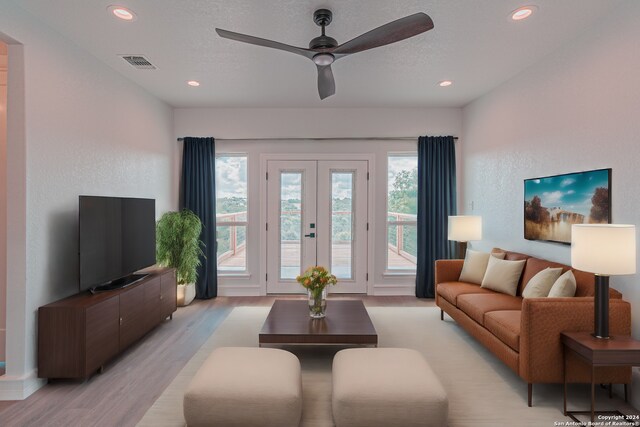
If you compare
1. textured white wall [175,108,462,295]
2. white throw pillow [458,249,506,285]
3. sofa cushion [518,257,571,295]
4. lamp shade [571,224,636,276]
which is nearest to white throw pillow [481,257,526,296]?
sofa cushion [518,257,571,295]

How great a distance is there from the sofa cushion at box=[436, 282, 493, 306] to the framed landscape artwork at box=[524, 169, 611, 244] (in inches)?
31.1

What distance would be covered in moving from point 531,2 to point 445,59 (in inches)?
41.2

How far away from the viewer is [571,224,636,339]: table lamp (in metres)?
2.17

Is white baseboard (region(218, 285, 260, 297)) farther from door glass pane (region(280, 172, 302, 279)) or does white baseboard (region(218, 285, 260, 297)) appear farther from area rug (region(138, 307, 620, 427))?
area rug (region(138, 307, 620, 427))

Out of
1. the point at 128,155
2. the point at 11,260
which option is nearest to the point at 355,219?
the point at 128,155

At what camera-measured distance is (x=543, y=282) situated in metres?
2.97

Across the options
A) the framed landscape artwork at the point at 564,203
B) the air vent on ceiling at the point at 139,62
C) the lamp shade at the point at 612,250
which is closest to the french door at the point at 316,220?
the air vent on ceiling at the point at 139,62

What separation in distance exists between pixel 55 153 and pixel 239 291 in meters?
3.23

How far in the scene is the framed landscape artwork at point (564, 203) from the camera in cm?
283

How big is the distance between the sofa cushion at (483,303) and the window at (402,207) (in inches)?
75.7

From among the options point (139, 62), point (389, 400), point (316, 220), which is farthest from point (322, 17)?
point (316, 220)

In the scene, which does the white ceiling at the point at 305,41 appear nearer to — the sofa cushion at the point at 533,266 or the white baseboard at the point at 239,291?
the sofa cushion at the point at 533,266

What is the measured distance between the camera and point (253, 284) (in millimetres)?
5543

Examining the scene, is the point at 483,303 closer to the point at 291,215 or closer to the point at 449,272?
the point at 449,272
